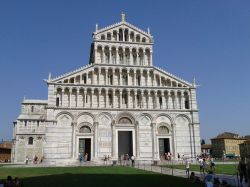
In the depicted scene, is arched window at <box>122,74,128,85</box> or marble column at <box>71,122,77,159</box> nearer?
marble column at <box>71,122,77,159</box>

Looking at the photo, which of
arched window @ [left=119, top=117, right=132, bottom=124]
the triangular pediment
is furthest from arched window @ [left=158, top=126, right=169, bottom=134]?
the triangular pediment

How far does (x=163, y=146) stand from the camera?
38.4 m

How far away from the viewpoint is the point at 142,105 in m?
38.2

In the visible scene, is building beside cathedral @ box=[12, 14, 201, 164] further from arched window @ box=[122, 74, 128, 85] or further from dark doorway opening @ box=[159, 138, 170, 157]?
arched window @ box=[122, 74, 128, 85]

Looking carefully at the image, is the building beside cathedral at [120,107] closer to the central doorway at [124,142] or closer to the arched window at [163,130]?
the central doorway at [124,142]

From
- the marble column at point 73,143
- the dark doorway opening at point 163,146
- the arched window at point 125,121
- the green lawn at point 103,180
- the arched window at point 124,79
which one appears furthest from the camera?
the arched window at point 124,79

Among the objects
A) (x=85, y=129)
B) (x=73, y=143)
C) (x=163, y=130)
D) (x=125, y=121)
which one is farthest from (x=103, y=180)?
(x=163, y=130)

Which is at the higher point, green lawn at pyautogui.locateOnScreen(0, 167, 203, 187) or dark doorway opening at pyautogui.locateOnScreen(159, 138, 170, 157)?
dark doorway opening at pyautogui.locateOnScreen(159, 138, 170, 157)

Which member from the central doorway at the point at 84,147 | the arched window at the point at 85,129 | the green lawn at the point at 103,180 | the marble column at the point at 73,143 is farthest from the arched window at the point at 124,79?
the green lawn at the point at 103,180

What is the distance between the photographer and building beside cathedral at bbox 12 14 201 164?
3578 cm

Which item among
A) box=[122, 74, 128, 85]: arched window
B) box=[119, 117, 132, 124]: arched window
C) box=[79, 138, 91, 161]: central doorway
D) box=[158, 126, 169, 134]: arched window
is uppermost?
box=[122, 74, 128, 85]: arched window

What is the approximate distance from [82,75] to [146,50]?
381 inches

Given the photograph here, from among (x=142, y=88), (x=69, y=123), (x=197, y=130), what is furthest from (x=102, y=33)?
(x=197, y=130)

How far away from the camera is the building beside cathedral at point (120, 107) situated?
35.8 m
